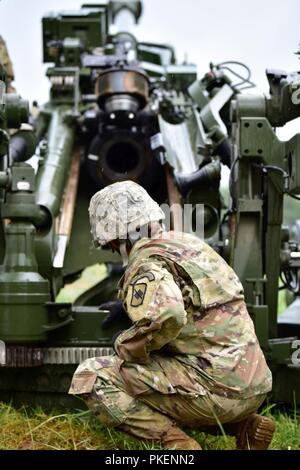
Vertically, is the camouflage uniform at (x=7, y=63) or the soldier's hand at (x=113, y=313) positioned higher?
the camouflage uniform at (x=7, y=63)

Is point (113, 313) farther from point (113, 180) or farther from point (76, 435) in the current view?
point (113, 180)

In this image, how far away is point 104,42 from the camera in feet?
26.4

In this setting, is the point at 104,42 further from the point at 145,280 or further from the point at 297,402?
the point at 145,280

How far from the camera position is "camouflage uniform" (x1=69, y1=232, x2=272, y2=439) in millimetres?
3457

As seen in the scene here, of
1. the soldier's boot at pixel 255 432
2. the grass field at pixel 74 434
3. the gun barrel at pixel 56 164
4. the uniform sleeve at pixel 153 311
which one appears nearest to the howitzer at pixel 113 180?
the gun barrel at pixel 56 164

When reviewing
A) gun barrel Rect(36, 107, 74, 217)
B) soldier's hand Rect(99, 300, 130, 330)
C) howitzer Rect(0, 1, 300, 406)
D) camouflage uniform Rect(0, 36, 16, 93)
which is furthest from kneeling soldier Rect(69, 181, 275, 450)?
camouflage uniform Rect(0, 36, 16, 93)

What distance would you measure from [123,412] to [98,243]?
706 millimetres

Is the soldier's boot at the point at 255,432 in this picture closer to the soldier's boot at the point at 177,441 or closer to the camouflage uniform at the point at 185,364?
the camouflage uniform at the point at 185,364

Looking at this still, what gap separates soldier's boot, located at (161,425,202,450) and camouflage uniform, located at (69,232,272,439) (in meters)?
0.03

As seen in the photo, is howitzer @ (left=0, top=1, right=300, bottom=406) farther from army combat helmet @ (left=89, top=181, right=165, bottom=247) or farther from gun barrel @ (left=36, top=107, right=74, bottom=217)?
army combat helmet @ (left=89, top=181, right=165, bottom=247)

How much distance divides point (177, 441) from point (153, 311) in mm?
581

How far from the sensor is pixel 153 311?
3248 millimetres

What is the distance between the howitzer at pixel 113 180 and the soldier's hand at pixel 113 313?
4 cm

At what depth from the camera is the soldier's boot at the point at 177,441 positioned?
11.3 feet
